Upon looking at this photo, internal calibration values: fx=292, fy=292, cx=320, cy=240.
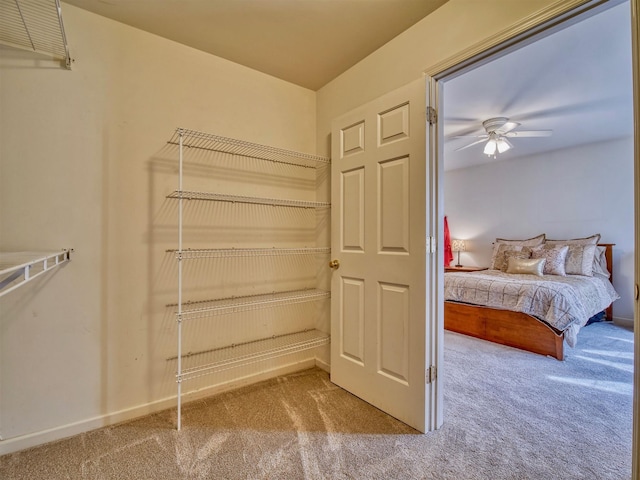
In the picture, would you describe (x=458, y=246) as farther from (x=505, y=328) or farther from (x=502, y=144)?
(x=505, y=328)

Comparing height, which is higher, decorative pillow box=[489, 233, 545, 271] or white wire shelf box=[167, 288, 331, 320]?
decorative pillow box=[489, 233, 545, 271]

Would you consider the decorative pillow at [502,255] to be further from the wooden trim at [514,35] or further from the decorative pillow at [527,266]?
the wooden trim at [514,35]

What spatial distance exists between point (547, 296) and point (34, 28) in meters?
4.29

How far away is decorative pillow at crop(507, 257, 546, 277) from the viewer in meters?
3.89

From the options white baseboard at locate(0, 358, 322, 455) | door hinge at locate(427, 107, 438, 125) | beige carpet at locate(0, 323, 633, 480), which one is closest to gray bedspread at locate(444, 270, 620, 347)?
beige carpet at locate(0, 323, 633, 480)

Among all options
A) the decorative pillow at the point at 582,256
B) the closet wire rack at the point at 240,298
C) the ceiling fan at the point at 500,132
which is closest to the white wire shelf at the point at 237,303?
the closet wire rack at the point at 240,298

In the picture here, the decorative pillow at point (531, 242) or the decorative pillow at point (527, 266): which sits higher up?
the decorative pillow at point (531, 242)

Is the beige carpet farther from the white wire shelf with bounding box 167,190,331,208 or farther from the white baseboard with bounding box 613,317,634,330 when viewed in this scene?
the white baseboard with bounding box 613,317,634,330

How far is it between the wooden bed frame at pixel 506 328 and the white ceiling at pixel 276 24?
9.56 feet

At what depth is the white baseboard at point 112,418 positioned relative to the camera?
1526 millimetres

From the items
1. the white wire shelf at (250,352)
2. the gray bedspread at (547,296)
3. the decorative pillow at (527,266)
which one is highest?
the decorative pillow at (527,266)

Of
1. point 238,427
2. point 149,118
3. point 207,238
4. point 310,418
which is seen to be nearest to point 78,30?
point 149,118

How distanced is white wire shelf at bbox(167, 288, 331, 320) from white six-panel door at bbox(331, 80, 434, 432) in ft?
0.96

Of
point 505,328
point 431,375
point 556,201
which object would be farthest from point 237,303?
point 556,201
